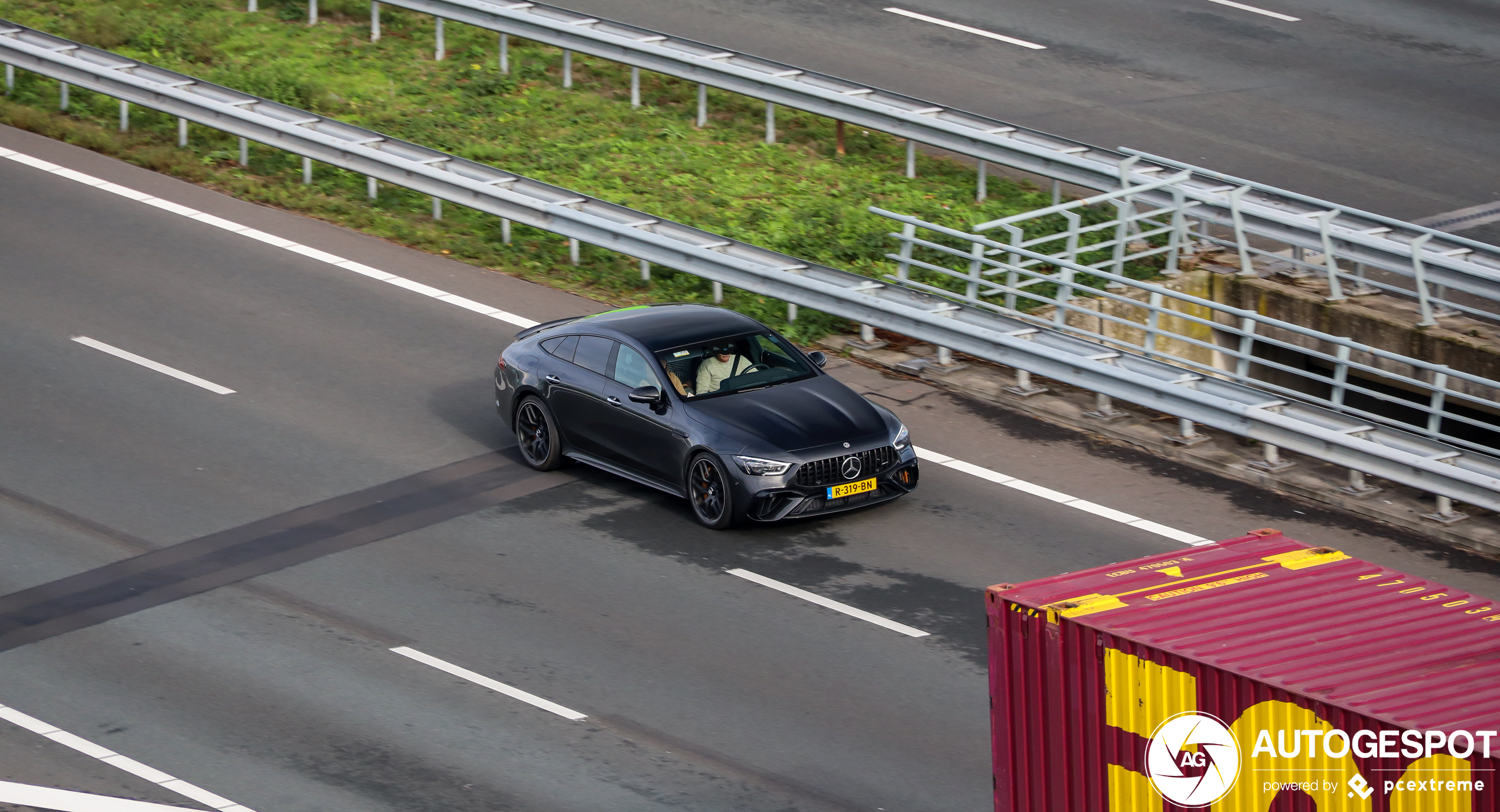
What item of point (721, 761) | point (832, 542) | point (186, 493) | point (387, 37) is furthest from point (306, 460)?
point (387, 37)

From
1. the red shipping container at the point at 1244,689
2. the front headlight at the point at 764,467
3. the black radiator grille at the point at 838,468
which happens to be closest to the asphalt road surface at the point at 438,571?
the black radiator grille at the point at 838,468

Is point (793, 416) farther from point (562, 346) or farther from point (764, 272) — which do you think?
point (764, 272)

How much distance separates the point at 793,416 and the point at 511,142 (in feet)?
33.0

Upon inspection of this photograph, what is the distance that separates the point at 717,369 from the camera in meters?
14.9

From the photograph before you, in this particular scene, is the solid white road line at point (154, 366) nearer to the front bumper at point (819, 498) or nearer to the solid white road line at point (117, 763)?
the front bumper at point (819, 498)

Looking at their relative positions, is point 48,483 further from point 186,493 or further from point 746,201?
Answer: point 746,201

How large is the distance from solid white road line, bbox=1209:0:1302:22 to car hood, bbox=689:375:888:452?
1518 cm

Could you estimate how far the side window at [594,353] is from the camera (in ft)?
49.7

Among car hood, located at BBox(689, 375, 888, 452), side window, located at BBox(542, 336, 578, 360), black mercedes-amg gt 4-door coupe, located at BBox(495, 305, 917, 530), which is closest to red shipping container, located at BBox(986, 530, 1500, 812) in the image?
black mercedes-amg gt 4-door coupe, located at BBox(495, 305, 917, 530)

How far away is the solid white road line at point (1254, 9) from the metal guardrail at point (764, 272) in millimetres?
11497

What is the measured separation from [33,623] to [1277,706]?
8.59m

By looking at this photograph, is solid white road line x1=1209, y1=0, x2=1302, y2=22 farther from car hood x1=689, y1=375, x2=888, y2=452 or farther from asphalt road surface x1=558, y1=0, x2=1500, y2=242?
car hood x1=689, y1=375, x2=888, y2=452

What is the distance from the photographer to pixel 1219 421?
15562 mm

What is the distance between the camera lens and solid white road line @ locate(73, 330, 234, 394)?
16.9 meters
